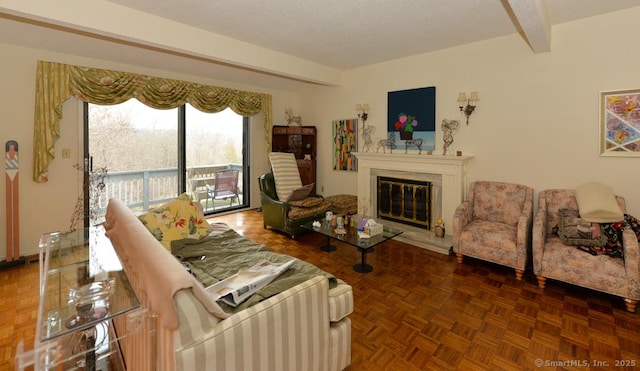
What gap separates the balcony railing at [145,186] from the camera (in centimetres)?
460

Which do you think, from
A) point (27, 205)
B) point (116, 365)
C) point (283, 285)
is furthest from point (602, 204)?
point (27, 205)

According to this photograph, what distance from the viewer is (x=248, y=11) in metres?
2.95

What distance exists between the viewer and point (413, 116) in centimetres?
451

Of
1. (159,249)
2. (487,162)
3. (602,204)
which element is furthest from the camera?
(487,162)

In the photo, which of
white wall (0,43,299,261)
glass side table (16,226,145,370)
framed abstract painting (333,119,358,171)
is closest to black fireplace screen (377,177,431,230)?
framed abstract painting (333,119,358,171)

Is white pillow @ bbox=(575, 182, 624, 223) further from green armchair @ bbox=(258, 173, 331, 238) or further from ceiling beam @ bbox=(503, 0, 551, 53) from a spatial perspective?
green armchair @ bbox=(258, 173, 331, 238)

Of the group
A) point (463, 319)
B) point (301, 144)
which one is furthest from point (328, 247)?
point (301, 144)

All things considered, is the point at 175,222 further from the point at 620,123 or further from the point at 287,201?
the point at 620,123

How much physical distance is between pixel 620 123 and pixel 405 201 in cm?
242

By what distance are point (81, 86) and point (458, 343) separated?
481cm

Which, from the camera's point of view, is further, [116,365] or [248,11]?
[248,11]

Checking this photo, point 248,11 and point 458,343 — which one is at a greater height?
point 248,11

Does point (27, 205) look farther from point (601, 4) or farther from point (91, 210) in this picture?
point (601, 4)

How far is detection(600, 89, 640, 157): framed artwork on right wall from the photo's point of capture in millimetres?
2973
